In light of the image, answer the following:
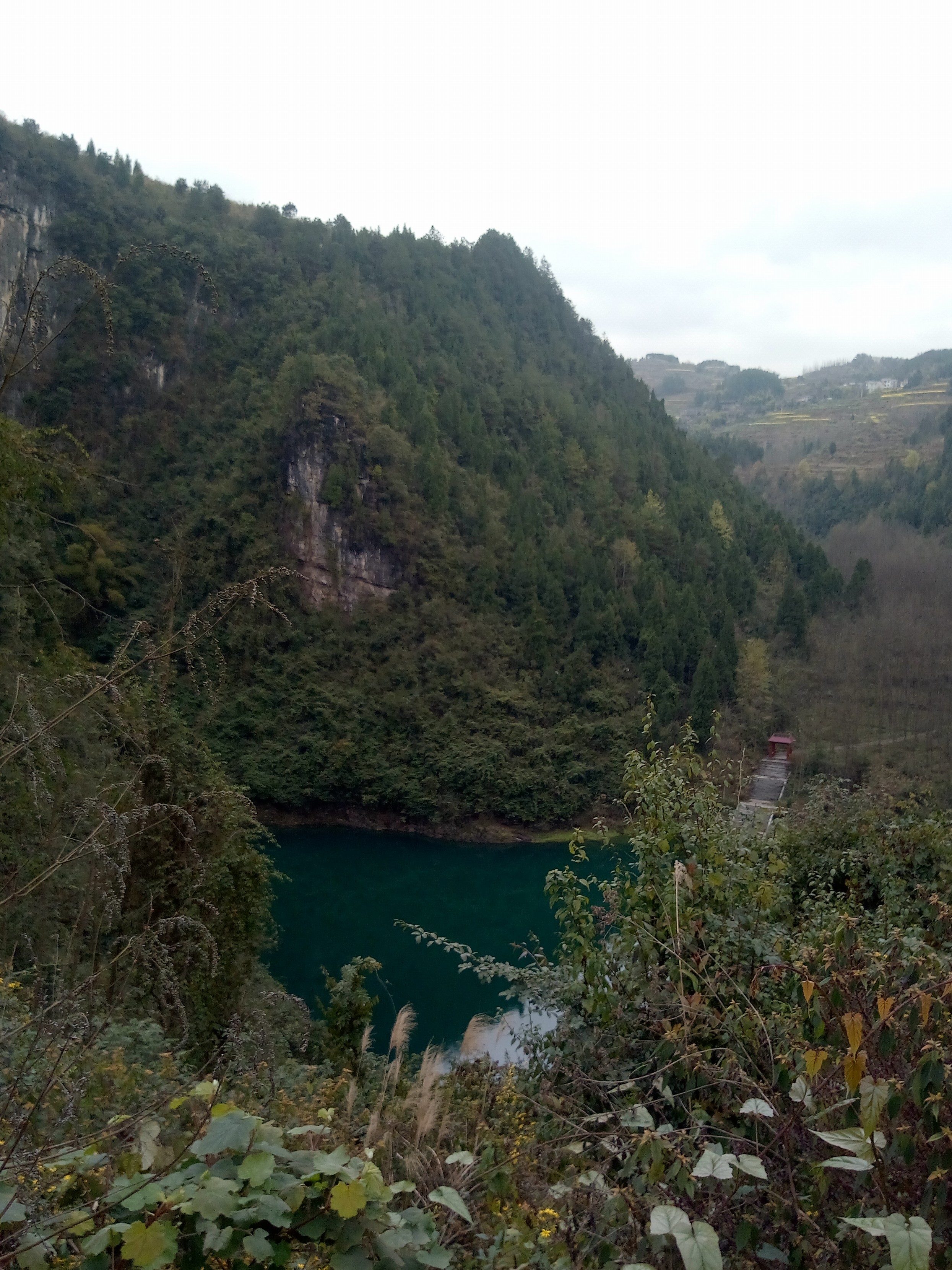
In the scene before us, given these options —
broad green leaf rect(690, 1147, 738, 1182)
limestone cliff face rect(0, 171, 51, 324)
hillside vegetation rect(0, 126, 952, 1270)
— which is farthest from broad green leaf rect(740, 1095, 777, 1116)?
limestone cliff face rect(0, 171, 51, 324)

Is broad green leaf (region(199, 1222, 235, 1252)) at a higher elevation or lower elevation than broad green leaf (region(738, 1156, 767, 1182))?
higher

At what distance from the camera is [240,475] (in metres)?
35.5

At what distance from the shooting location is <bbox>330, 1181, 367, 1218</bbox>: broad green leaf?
1.14 m

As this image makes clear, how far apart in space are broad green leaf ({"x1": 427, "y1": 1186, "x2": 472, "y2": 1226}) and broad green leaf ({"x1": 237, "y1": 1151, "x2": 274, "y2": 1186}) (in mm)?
249

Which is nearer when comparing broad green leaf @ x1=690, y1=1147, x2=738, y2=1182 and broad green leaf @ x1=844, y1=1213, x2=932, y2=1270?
broad green leaf @ x1=844, y1=1213, x2=932, y2=1270

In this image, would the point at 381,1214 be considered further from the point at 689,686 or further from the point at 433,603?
the point at 433,603

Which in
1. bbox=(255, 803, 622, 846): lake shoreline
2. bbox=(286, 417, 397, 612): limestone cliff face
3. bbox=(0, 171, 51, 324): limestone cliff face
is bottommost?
bbox=(255, 803, 622, 846): lake shoreline

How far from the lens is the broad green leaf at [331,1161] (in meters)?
1.20

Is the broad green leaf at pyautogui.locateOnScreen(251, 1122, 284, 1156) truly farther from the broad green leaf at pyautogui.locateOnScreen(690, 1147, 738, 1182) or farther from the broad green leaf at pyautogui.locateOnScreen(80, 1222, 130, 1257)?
the broad green leaf at pyautogui.locateOnScreen(690, 1147, 738, 1182)

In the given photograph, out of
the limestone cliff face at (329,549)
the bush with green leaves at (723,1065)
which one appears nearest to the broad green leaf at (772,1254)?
the bush with green leaves at (723,1065)

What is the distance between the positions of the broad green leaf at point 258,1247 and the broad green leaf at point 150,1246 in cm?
9

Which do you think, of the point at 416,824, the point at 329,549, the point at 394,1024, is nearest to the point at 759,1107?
the point at 394,1024

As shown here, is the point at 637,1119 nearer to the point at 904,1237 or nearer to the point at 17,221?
the point at 904,1237

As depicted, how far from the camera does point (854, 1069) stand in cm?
131
